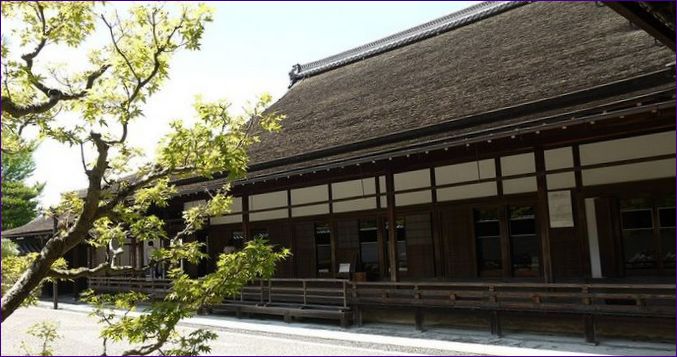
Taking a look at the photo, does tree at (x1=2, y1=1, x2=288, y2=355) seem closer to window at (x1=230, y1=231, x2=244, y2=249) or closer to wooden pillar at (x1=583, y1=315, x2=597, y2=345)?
wooden pillar at (x1=583, y1=315, x2=597, y2=345)

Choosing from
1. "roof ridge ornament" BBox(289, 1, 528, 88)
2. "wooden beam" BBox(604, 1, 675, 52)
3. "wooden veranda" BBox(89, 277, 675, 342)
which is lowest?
"wooden veranda" BBox(89, 277, 675, 342)

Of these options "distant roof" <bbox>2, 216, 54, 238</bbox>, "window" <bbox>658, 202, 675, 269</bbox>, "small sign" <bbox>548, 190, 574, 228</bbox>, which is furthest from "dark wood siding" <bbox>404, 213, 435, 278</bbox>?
"distant roof" <bbox>2, 216, 54, 238</bbox>

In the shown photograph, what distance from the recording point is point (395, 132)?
11.9 metres

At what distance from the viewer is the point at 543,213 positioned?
927cm

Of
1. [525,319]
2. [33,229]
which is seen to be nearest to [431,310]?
[525,319]

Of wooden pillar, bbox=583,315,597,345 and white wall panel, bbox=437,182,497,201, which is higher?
white wall panel, bbox=437,182,497,201

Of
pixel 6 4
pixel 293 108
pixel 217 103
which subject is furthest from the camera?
pixel 293 108

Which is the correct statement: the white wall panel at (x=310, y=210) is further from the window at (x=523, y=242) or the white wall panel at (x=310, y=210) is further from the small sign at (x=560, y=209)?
the small sign at (x=560, y=209)

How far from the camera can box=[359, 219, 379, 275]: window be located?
13398mm

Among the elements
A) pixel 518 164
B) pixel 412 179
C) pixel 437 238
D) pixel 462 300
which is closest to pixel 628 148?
pixel 518 164

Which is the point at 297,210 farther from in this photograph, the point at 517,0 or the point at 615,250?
the point at 517,0

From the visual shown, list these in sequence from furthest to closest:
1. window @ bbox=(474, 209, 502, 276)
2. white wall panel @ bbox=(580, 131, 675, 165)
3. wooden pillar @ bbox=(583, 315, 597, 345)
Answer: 1. window @ bbox=(474, 209, 502, 276)
2. white wall panel @ bbox=(580, 131, 675, 165)
3. wooden pillar @ bbox=(583, 315, 597, 345)

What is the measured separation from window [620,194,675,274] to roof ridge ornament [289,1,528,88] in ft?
29.3

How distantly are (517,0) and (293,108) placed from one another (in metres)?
7.85
